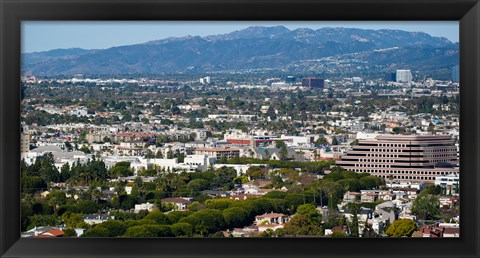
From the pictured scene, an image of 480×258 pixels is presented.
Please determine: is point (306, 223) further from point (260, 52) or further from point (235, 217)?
point (260, 52)

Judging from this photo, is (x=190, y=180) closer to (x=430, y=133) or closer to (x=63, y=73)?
(x=63, y=73)

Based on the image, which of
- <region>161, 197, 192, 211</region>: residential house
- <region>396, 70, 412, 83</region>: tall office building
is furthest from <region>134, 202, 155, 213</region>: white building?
<region>396, 70, 412, 83</region>: tall office building

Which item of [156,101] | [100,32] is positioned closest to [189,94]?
[156,101]

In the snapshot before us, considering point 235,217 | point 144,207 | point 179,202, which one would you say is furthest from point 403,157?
point 235,217

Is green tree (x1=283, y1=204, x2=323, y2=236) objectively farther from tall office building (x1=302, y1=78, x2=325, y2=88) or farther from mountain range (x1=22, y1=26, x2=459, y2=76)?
tall office building (x1=302, y1=78, x2=325, y2=88)
